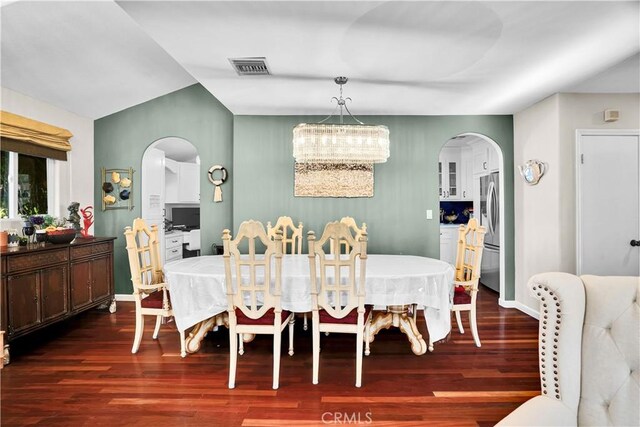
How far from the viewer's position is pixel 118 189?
187 inches

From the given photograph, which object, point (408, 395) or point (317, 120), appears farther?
point (317, 120)

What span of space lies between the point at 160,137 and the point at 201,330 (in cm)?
292

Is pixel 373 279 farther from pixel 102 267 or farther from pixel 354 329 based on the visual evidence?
pixel 102 267

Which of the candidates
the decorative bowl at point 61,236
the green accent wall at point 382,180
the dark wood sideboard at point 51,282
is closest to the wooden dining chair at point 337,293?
the green accent wall at point 382,180

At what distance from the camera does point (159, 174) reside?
5.23 metres

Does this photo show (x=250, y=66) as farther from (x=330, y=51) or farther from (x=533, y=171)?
(x=533, y=171)

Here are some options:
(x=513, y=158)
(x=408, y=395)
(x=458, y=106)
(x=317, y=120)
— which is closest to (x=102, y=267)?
(x=317, y=120)

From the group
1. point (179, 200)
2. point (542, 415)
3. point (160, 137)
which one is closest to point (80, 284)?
point (160, 137)

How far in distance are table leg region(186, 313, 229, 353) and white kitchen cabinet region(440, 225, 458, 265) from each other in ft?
13.7

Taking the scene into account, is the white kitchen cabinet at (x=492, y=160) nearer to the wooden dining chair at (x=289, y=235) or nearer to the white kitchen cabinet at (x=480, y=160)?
the white kitchen cabinet at (x=480, y=160)

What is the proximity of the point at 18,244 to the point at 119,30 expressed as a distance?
2172mm

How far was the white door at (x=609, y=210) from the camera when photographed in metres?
3.60

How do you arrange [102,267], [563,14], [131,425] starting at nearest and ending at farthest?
[131,425], [563,14], [102,267]

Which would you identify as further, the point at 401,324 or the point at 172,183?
the point at 172,183
